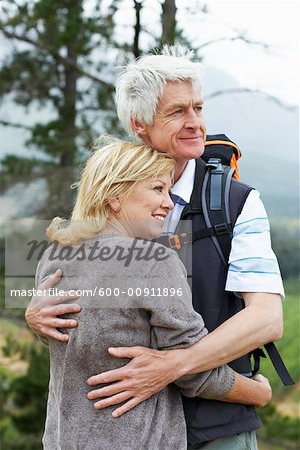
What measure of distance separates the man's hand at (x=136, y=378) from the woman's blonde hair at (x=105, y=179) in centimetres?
29

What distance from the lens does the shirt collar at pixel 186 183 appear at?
189 cm

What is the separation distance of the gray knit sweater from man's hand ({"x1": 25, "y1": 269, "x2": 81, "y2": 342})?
2 centimetres

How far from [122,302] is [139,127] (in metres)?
0.51

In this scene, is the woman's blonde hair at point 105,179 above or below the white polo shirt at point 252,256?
above

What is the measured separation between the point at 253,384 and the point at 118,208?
1.69ft

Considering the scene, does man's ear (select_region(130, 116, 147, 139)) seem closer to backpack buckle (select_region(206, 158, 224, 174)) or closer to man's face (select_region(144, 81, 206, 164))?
man's face (select_region(144, 81, 206, 164))

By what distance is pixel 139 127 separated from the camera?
1.96 metres

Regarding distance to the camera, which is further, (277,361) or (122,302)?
(277,361)

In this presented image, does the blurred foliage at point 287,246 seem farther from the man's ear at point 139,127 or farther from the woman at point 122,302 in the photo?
the woman at point 122,302

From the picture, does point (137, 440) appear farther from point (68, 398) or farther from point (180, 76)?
point (180, 76)

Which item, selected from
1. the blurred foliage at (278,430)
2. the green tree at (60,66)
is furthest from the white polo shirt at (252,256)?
the blurred foliage at (278,430)

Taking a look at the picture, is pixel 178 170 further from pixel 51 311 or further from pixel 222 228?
pixel 51 311

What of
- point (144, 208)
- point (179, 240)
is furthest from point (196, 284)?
point (144, 208)

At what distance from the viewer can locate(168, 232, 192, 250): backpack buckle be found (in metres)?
1.84
